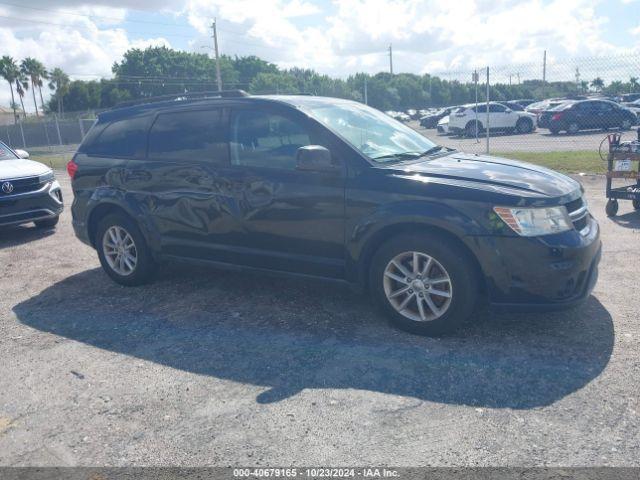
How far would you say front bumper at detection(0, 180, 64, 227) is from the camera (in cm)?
845

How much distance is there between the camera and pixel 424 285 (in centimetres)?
439

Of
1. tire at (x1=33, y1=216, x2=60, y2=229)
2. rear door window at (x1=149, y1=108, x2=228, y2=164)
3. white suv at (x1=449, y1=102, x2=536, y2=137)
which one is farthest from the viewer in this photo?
white suv at (x1=449, y1=102, x2=536, y2=137)

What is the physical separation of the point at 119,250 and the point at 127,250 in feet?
0.32

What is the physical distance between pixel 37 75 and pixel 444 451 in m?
82.0

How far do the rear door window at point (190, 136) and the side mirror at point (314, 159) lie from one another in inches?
37.7

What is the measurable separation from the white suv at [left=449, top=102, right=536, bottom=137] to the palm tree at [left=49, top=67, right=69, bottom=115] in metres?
54.9

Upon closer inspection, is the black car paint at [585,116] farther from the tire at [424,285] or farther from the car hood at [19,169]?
the tire at [424,285]

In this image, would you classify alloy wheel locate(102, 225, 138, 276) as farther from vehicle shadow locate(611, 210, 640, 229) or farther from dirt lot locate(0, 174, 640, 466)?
vehicle shadow locate(611, 210, 640, 229)

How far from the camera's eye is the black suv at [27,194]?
8.46m

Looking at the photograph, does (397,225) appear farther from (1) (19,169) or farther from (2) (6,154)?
(2) (6,154)

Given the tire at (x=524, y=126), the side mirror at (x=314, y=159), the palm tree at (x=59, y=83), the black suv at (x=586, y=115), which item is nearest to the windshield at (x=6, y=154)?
the side mirror at (x=314, y=159)

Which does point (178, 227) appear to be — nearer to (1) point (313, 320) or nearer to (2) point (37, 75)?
(1) point (313, 320)

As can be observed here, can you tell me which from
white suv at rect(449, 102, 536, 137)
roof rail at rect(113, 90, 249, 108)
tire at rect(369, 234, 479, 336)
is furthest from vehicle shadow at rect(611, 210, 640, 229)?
white suv at rect(449, 102, 536, 137)

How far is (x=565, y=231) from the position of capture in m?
4.16
